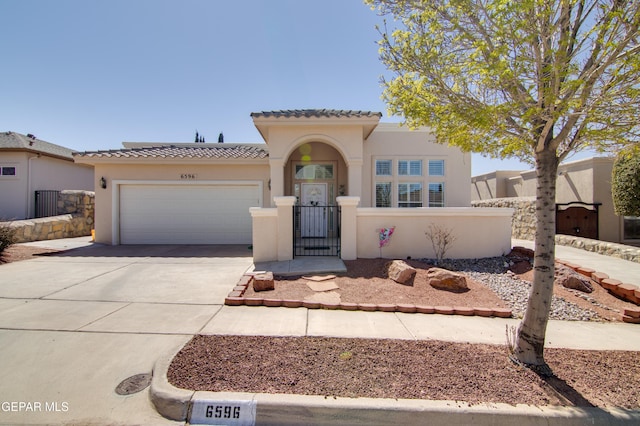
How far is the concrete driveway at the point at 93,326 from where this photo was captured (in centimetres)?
264

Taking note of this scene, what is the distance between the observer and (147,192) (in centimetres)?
1141

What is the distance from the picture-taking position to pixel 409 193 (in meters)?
11.4

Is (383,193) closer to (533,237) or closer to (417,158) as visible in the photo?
(417,158)

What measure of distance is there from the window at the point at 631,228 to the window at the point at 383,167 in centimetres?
1009

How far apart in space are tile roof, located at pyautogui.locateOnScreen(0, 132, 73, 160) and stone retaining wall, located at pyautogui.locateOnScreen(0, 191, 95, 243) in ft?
10.6

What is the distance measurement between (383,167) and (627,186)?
8471mm

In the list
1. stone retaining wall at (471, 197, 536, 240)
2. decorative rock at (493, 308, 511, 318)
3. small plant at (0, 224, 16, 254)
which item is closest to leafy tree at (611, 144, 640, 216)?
stone retaining wall at (471, 197, 536, 240)

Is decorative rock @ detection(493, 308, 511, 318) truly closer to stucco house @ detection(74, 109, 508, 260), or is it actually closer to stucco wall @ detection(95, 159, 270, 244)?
stucco house @ detection(74, 109, 508, 260)

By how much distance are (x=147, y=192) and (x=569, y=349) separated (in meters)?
13.1

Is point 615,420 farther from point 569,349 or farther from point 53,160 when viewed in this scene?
point 53,160

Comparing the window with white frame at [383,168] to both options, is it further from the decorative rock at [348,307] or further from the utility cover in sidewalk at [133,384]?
the utility cover in sidewalk at [133,384]

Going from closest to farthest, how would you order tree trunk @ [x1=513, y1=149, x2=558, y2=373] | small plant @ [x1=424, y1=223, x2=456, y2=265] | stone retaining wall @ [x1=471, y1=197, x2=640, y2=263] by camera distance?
tree trunk @ [x1=513, y1=149, x2=558, y2=373] → small plant @ [x1=424, y1=223, x2=456, y2=265] → stone retaining wall @ [x1=471, y1=197, x2=640, y2=263]

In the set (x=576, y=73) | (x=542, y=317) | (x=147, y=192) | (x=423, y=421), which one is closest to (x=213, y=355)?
(x=423, y=421)

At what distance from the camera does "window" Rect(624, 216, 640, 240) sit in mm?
11703
